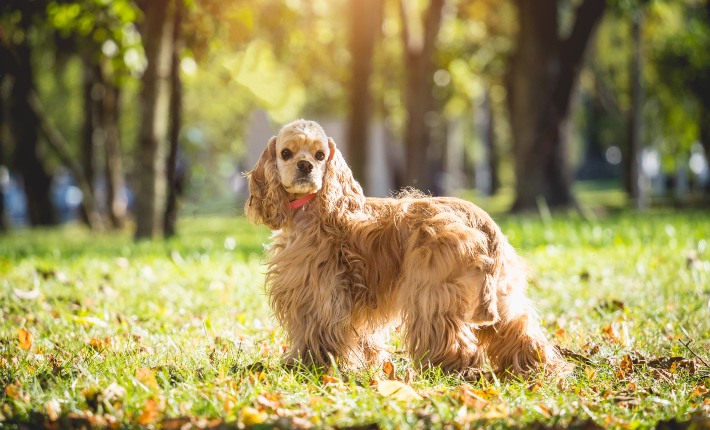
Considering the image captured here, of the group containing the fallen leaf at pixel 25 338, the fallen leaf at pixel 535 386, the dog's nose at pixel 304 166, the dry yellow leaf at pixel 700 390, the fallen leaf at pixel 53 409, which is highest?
the dog's nose at pixel 304 166

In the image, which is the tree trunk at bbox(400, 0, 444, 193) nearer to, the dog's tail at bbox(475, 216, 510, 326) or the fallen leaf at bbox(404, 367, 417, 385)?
the dog's tail at bbox(475, 216, 510, 326)

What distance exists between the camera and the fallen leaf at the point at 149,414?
3562 mm

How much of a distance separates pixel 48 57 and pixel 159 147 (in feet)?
53.7

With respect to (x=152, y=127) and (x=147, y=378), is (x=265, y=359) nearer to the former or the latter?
(x=147, y=378)

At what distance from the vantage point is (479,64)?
29.2 m

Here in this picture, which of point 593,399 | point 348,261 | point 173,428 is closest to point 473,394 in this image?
point 593,399

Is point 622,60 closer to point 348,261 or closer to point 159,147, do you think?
point 159,147

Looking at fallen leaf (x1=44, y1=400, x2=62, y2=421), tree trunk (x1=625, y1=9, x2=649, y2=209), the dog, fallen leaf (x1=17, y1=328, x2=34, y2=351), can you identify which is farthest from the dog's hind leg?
tree trunk (x1=625, y1=9, x2=649, y2=209)

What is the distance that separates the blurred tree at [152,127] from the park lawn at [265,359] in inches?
172

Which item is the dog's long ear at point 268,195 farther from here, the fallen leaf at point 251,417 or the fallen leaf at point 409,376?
the fallen leaf at point 251,417

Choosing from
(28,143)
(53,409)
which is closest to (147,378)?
(53,409)

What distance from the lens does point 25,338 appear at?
536cm

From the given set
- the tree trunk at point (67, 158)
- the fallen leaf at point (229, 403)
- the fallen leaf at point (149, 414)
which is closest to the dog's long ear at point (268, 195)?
the fallen leaf at point (229, 403)

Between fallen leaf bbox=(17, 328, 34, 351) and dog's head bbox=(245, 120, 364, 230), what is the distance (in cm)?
164
